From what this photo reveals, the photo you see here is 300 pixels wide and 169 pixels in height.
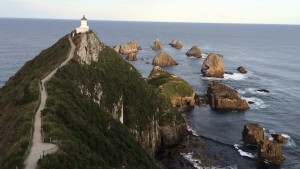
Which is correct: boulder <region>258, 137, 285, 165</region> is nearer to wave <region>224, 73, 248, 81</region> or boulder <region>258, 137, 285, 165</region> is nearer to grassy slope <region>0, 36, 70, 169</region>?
grassy slope <region>0, 36, 70, 169</region>

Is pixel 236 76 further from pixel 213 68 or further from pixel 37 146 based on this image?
pixel 37 146

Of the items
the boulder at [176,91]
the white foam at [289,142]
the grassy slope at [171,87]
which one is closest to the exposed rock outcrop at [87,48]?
the grassy slope at [171,87]

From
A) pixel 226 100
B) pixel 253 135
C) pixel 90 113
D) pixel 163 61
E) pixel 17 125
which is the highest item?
pixel 17 125

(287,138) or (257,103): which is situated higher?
(257,103)

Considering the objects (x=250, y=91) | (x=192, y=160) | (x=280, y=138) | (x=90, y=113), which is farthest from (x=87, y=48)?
(x=250, y=91)

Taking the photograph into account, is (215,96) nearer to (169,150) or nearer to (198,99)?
(198,99)

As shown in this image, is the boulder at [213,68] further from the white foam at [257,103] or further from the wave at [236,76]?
the white foam at [257,103]

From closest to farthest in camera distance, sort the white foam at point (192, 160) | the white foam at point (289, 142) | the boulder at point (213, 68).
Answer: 1. the white foam at point (192, 160)
2. the white foam at point (289, 142)
3. the boulder at point (213, 68)
